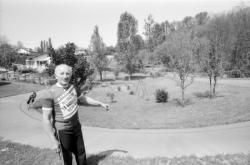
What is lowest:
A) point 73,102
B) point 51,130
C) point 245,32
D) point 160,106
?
point 160,106

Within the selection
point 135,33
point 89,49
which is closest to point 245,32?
point 135,33

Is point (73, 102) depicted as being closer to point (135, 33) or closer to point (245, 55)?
point (245, 55)

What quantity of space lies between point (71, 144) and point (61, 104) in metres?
0.74

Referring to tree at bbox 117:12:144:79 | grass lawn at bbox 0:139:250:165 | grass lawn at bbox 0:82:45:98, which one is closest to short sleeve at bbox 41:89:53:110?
grass lawn at bbox 0:139:250:165

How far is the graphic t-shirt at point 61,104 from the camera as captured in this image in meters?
2.89

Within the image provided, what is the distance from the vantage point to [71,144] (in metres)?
3.21

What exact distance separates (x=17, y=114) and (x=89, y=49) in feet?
77.2

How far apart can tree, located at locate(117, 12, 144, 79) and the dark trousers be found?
2909 centimetres

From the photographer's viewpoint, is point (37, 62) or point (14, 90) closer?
point (14, 90)

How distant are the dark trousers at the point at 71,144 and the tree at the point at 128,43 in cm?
2909

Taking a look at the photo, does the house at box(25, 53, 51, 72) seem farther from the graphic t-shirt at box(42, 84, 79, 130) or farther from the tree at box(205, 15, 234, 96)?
the graphic t-shirt at box(42, 84, 79, 130)

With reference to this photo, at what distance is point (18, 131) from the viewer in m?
7.06

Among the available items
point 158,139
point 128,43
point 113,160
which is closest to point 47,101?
point 113,160

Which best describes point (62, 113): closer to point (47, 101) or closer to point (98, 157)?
point (47, 101)
